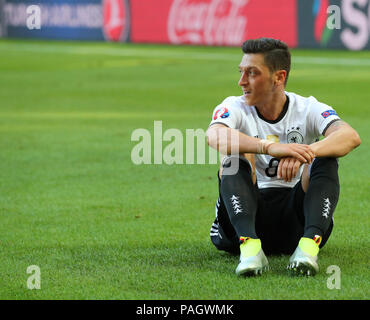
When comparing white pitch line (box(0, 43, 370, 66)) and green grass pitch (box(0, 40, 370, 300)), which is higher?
green grass pitch (box(0, 40, 370, 300))

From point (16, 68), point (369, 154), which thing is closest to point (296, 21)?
point (16, 68)

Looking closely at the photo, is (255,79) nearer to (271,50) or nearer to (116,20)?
(271,50)

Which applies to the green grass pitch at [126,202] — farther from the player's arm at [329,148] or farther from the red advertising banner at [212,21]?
the red advertising banner at [212,21]

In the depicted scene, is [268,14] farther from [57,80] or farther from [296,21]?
[57,80]

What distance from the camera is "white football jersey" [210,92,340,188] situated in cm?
539

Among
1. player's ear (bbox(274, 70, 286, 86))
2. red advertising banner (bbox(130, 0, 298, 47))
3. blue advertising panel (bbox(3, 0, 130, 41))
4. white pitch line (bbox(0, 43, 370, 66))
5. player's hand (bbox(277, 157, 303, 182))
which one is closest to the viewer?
player's hand (bbox(277, 157, 303, 182))

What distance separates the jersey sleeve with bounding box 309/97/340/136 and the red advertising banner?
851 inches

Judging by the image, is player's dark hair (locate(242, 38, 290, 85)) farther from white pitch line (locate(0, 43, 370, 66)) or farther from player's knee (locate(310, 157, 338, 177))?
white pitch line (locate(0, 43, 370, 66))

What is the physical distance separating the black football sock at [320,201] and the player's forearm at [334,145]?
0.09 metres

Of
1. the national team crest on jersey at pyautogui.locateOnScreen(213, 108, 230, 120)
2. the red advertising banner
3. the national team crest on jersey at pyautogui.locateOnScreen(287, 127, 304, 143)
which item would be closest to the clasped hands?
the national team crest on jersey at pyautogui.locateOnScreen(287, 127, 304, 143)

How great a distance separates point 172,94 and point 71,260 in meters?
11.2

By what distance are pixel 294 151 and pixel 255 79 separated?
53 cm

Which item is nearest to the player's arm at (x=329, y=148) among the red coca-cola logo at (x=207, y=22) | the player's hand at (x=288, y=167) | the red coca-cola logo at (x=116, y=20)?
the player's hand at (x=288, y=167)
